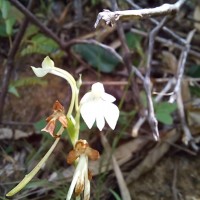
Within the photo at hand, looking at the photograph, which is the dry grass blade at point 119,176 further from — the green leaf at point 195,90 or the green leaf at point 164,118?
the green leaf at point 195,90

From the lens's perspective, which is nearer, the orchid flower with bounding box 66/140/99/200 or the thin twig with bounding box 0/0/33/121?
the orchid flower with bounding box 66/140/99/200

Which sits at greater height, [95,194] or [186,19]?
[186,19]

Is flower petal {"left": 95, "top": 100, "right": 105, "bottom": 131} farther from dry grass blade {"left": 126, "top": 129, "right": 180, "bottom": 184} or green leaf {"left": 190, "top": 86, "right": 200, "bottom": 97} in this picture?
green leaf {"left": 190, "top": 86, "right": 200, "bottom": 97}

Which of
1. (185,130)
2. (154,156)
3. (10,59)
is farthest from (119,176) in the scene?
(10,59)

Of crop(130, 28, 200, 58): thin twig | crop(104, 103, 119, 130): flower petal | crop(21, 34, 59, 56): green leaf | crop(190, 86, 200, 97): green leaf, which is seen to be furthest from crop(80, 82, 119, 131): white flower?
crop(130, 28, 200, 58): thin twig

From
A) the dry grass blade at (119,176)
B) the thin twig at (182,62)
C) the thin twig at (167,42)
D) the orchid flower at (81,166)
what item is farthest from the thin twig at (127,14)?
the thin twig at (167,42)

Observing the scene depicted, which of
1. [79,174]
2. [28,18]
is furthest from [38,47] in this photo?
[79,174]

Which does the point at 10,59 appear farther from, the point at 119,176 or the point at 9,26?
the point at 119,176

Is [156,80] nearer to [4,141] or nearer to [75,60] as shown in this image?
[75,60]
